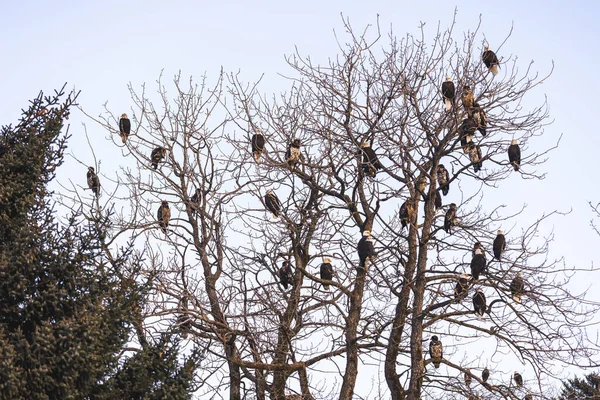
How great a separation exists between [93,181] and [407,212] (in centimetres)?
494

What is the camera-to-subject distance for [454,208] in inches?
491

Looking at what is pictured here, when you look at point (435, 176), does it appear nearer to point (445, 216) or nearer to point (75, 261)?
point (445, 216)

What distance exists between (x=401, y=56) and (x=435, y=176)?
5.96ft

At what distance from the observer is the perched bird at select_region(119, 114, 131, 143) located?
13438 mm

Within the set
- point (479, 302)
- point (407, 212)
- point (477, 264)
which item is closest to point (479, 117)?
point (407, 212)

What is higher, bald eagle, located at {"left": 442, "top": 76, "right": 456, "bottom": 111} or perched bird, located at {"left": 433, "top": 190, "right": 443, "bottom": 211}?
bald eagle, located at {"left": 442, "top": 76, "right": 456, "bottom": 111}

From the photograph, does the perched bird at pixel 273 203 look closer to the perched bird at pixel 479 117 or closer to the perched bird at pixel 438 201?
the perched bird at pixel 438 201

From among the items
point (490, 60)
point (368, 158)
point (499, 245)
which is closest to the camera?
point (499, 245)

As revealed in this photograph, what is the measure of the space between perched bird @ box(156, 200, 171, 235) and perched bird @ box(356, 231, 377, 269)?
2.94m

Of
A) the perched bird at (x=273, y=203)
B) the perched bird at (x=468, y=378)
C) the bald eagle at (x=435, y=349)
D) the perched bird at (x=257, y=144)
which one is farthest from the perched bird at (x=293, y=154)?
the perched bird at (x=468, y=378)

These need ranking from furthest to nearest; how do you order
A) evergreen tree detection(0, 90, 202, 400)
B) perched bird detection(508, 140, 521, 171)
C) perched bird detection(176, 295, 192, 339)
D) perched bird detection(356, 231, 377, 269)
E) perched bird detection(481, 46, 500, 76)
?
perched bird detection(481, 46, 500, 76)
perched bird detection(508, 140, 521, 171)
perched bird detection(356, 231, 377, 269)
perched bird detection(176, 295, 192, 339)
evergreen tree detection(0, 90, 202, 400)

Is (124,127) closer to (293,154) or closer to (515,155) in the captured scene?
(293,154)

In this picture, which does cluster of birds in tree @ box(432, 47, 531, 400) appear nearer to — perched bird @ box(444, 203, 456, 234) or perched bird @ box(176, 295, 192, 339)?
perched bird @ box(444, 203, 456, 234)

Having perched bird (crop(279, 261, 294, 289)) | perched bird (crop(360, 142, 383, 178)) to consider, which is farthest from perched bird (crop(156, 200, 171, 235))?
perched bird (crop(360, 142, 383, 178))
